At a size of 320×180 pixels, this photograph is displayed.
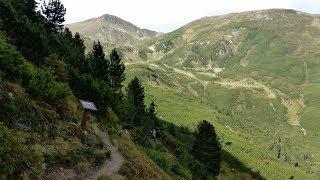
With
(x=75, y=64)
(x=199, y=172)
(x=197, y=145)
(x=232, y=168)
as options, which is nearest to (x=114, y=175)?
(x=75, y=64)

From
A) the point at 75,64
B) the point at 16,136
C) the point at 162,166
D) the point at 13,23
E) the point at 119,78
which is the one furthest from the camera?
the point at 119,78

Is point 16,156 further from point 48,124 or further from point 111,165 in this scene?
point 111,165

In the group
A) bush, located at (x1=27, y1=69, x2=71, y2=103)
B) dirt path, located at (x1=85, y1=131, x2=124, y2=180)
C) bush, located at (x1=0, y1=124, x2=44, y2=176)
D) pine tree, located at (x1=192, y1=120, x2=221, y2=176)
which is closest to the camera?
bush, located at (x1=0, y1=124, x2=44, y2=176)

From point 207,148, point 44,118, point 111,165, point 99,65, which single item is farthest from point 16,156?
point 207,148

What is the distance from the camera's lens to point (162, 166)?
6594cm

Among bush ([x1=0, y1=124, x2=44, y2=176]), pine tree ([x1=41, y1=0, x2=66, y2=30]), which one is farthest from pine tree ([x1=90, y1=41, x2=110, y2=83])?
bush ([x1=0, y1=124, x2=44, y2=176])

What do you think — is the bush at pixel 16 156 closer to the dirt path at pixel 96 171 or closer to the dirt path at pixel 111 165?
the dirt path at pixel 96 171

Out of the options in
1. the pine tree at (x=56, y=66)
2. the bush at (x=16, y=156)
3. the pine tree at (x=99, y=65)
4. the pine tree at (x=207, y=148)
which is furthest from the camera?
the pine tree at (x=207, y=148)

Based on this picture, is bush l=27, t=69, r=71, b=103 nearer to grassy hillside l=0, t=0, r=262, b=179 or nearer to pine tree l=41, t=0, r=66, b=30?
grassy hillside l=0, t=0, r=262, b=179

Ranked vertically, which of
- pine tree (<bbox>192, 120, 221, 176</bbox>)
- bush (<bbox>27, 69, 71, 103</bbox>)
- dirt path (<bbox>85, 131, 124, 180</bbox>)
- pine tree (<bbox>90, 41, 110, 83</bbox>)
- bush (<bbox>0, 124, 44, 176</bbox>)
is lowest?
pine tree (<bbox>192, 120, 221, 176</bbox>)

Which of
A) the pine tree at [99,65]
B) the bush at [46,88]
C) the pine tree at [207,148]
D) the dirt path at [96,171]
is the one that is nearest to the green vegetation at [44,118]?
the bush at [46,88]

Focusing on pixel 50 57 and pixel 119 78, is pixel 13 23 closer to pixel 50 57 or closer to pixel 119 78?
pixel 50 57

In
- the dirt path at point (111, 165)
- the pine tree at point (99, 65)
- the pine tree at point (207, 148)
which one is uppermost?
the pine tree at point (99, 65)

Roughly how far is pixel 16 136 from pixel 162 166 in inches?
1451
